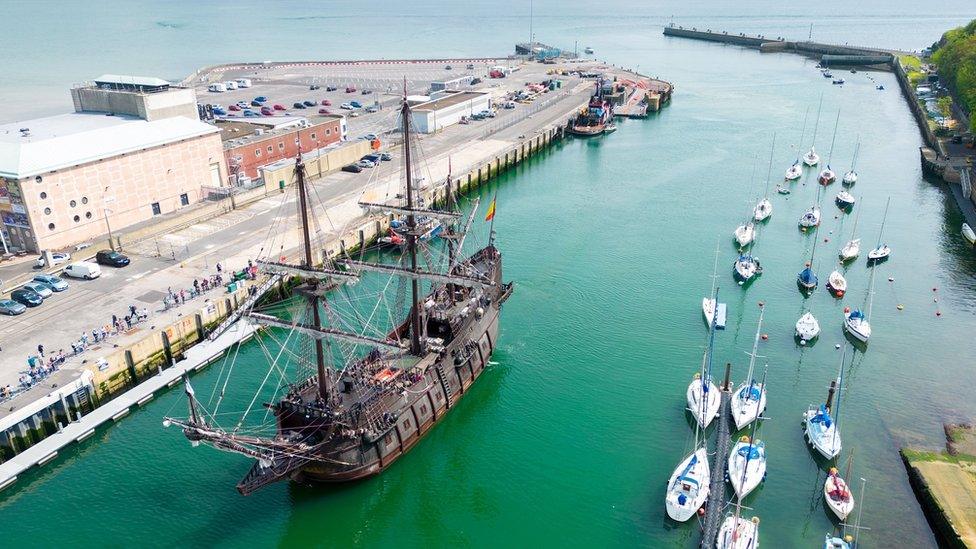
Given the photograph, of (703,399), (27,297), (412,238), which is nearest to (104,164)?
(27,297)

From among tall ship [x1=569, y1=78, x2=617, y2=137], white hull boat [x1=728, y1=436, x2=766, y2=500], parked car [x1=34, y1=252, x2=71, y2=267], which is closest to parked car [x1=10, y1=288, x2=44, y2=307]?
parked car [x1=34, y1=252, x2=71, y2=267]

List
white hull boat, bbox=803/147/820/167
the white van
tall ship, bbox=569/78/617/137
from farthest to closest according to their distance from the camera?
tall ship, bbox=569/78/617/137, white hull boat, bbox=803/147/820/167, the white van

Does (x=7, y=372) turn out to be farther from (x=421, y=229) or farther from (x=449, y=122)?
(x=449, y=122)

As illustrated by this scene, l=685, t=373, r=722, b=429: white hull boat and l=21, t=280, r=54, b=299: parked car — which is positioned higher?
l=21, t=280, r=54, b=299: parked car

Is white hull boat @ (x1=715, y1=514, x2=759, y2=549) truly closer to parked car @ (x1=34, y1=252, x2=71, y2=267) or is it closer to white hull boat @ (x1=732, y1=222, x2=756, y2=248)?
white hull boat @ (x1=732, y1=222, x2=756, y2=248)

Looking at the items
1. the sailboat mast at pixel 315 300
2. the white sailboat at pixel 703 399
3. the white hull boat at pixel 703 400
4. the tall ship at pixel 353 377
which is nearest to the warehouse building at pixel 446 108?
the tall ship at pixel 353 377

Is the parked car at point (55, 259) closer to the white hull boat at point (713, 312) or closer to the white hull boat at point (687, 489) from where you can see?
the white hull boat at point (687, 489)

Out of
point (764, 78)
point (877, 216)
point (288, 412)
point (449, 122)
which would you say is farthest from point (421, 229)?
point (764, 78)
